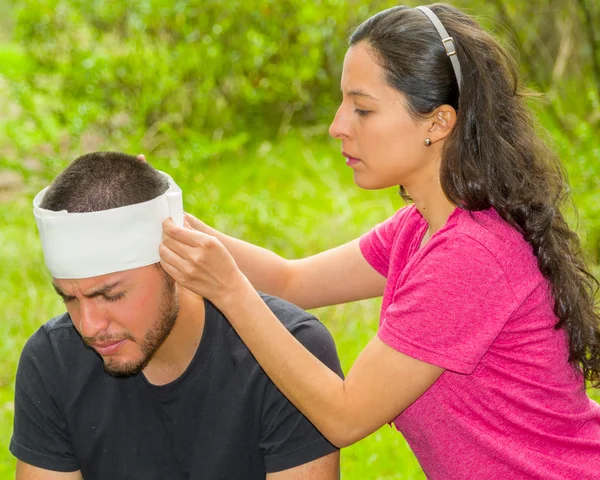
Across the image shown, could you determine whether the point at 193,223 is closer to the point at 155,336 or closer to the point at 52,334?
the point at 155,336

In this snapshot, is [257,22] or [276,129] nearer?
[257,22]

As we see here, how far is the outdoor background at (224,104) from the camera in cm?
578

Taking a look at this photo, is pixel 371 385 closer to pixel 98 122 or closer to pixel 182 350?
pixel 182 350

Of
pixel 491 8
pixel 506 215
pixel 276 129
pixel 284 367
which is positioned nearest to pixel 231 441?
pixel 284 367

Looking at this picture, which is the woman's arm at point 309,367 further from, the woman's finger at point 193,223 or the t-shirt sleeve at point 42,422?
the t-shirt sleeve at point 42,422

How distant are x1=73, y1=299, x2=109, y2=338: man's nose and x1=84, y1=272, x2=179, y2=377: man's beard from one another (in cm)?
9

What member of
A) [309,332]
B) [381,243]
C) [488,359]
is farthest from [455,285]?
[381,243]

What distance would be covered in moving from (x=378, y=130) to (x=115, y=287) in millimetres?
816

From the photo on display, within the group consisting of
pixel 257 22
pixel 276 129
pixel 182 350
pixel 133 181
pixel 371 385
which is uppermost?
pixel 133 181

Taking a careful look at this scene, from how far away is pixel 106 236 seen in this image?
7.55 feet

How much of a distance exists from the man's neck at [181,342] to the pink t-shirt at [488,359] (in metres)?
0.56

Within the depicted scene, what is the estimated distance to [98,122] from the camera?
275 inches

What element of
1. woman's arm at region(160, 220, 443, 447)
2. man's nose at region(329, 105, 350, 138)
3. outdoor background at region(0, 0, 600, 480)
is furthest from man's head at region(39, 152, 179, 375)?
outdoor background at region(0, 0, 600, 480)

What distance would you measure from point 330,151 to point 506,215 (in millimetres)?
5555
